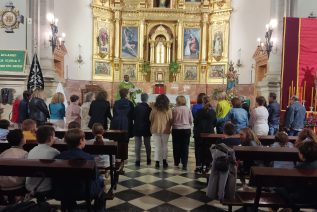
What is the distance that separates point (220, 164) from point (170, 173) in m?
2.47

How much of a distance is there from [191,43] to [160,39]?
67.9 inches

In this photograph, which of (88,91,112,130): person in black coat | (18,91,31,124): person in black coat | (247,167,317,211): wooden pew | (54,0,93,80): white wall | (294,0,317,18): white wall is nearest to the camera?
(247,167,317,211): wooden pew

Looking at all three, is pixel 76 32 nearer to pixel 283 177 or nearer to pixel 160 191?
pixel 160 191

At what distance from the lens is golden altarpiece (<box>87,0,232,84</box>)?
61.4ft

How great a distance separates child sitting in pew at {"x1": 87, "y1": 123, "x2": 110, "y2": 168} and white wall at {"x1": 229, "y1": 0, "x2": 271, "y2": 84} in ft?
41.0

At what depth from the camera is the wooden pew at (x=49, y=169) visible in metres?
3.23

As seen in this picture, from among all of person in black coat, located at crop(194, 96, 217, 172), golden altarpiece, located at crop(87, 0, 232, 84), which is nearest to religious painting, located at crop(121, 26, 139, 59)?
golden altarpiece, located at crop(87, 0, 232, 84)

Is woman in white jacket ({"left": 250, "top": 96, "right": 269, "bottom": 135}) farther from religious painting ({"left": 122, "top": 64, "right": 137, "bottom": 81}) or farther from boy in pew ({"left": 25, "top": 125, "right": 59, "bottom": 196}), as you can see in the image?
religious painting ({"left": 122, "top": 64, "right": 137, "bottom": 81})

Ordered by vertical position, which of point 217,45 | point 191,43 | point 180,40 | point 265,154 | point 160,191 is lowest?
point 160,191

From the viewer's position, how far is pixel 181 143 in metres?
7.05

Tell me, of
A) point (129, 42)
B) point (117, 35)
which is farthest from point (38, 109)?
point (129, 42)

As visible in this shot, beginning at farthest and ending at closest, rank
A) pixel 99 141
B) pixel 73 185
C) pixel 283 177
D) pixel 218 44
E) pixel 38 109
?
pixel 218 44 → pixel 38 109 → pixel 99 141 → pixel 73 185 → pixel 283 177

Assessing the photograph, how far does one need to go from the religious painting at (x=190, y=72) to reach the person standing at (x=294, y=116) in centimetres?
1137

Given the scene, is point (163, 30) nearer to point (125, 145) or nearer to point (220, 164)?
point (125, 145)
